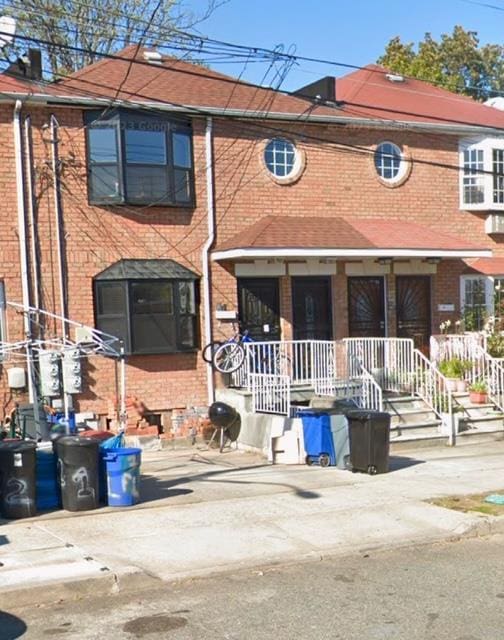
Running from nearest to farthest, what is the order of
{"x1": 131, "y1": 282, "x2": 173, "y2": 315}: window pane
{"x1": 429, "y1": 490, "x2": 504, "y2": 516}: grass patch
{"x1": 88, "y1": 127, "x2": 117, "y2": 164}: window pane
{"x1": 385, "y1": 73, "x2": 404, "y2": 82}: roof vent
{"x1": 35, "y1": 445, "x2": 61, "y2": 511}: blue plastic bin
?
{"x1": 429, "y1": 490, "x2": 504, "y2": 516}: grass patch < {"x1": 35, "y1": 445, "x2": 61, "y2": 511}: blue plastic bin < {"x1": 88, "y1": 127, "x2": 117, "y2": 164}: window pane < {"x1": 131, "y1": 282, "x2": 173, "y2": 315}: window pane < {"x1": 385, "y1": 73, "x2": 404, "y2": 82}: roof vent

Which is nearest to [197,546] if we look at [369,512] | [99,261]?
[369,512]

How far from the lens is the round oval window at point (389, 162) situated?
17969mm

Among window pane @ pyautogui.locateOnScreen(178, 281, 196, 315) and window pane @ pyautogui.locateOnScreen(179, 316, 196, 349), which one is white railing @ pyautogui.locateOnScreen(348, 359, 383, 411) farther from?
window pane @ pyautogui.locateOnScreen(178, 281, 196, 315)

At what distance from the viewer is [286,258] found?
54.0 ft

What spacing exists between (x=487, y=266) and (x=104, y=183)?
8.96 m

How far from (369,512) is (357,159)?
9.94m

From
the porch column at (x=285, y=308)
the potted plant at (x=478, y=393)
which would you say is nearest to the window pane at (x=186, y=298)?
the porch column at (x=285, y=308)

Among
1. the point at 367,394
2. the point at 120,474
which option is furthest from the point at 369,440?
the point at 120,474

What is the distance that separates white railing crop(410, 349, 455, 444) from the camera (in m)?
15.1

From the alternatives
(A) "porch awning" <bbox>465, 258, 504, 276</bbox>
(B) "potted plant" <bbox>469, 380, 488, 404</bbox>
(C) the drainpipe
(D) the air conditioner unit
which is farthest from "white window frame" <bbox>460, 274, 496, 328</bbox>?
(C) the drainpipe

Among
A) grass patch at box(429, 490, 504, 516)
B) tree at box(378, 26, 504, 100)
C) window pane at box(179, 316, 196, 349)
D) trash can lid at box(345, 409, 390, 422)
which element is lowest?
grass patch at box(429, 490, 504, 516)

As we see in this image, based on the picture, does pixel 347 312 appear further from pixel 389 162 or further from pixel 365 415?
pixel 365 415

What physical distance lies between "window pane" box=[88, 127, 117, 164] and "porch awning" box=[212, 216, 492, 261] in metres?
2.82

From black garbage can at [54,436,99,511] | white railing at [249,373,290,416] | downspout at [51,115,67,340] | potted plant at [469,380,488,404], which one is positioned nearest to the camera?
black garbage can at [54,436,99,511]
